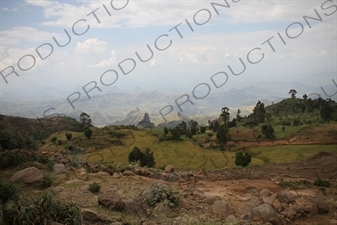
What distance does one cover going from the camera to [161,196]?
30.0 feet

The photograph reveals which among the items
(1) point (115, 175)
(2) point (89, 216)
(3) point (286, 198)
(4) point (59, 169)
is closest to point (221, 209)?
(3) point (286, 198)

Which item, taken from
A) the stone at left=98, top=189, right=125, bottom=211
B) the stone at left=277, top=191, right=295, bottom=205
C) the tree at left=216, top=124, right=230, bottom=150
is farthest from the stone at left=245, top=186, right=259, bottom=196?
the tree at left=216, top=124, right=230, bottom=150

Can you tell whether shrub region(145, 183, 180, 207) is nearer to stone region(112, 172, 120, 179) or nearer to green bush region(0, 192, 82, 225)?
stone region(112, 172, 120, 179)

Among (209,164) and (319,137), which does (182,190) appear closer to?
(209,164)

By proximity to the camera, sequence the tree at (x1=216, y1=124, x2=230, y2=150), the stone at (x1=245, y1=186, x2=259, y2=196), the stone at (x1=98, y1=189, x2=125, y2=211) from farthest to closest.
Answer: the tree at (x1=216, y1=124, x2=230, y2=150) < the stone at (x1=245, y1=186, x2=259, y2=196) < the stone at (x1=98, y1=189, x2=125, y2=211)

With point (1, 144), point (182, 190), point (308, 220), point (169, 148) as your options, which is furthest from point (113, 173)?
point (169, 148)

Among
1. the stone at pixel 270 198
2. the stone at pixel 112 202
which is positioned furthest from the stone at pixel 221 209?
the stone at pixel 112 202

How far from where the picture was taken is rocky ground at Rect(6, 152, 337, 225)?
8.03 m

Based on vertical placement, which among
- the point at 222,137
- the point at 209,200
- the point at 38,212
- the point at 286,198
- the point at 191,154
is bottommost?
the point at 222,137

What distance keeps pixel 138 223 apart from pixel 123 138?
42.9m

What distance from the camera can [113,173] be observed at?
40.9ft

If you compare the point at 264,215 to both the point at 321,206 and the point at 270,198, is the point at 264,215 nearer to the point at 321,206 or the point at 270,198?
the point at 270,198

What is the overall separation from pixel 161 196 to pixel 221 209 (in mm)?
2069

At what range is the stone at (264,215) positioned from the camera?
8569mm
